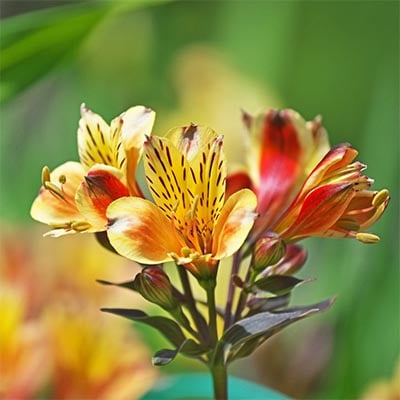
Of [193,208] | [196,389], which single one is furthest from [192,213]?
[196,389]

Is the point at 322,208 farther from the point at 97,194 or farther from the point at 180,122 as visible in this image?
the point at 180,122

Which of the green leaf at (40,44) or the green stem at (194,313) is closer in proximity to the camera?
the green stem at (194,313)

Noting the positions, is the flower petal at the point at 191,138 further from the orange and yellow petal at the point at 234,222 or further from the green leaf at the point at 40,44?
the green leaf at the point at 40,44

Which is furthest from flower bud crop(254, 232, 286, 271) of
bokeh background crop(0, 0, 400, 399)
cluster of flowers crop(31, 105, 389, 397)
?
bokeh background crop(0, 0, 400, 399)

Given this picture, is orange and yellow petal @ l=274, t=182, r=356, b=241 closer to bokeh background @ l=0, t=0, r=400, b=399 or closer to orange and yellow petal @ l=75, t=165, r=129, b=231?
orange and yellow petal @ l=75, t=165, r=129, b=231

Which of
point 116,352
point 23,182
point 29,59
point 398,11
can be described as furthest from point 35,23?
point 398,11

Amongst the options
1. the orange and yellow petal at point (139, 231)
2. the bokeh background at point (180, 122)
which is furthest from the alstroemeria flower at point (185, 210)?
the bokeh background at point (180, 122)

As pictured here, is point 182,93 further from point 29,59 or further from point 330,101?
point 29,59
